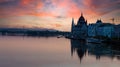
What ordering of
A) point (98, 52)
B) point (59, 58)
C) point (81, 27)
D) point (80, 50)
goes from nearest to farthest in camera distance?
point (59, 58) < point (98, 52) < point (80, 50) < point (81, 27)

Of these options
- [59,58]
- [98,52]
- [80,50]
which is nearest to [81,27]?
[80,50]

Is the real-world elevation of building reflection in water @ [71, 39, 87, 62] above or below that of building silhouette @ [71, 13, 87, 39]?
below

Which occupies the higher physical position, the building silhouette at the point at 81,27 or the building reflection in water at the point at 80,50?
the building silhouette at the point at 81,27

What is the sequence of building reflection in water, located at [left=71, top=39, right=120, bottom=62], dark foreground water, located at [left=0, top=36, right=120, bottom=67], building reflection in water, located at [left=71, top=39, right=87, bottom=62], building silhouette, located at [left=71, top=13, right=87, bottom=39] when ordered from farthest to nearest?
building silhouette, located at [left=71, top=13, right=87, bottom=39] → building reflection in water, located at [left=71, top=39, right=87, bottom=62] → building reflection in water, located at [left=71, top=39, right=120, bottom=62] → dark foreground water, located at [left=0, top=36, right=120, bottom=67]

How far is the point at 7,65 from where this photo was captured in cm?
1605

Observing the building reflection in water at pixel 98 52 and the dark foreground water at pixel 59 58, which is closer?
the dark foreground water at pixel 59 58

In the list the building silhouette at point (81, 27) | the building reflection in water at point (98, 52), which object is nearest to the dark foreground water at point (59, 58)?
the building reflection in water at point (98, 52)

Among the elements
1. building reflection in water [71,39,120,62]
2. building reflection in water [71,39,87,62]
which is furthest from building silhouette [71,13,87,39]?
building reflection in water [71,39,120,62]

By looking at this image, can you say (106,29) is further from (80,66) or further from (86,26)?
(80,66)

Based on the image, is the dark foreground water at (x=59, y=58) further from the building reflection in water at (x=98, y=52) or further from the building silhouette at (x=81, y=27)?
the building silhouette at (x=81, y=27)

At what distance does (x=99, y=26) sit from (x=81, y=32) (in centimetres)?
1401

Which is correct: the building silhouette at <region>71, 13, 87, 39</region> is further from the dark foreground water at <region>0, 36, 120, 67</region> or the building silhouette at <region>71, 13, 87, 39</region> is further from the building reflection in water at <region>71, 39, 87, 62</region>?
the dark foreground water at <region>0, 36, 120, 67</region>

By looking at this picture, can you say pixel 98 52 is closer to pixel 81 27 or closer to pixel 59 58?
pixel 59 58

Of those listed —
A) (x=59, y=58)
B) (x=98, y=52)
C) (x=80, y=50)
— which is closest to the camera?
(x=59, y=58)
